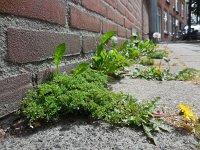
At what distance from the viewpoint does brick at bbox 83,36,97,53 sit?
6.79 feet

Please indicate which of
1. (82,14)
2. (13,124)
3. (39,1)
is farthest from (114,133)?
(82,14)

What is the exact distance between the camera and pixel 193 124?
3.77 feet

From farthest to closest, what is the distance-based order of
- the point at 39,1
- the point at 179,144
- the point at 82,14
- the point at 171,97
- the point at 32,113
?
1. the point at 82,14
2. the point at 171,97
3. the point at 39,1
4. the point at 32,113
5. the point at 179,144

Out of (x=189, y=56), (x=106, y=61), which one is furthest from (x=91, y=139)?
(x=189, y=56)

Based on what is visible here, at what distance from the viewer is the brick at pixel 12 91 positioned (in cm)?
110

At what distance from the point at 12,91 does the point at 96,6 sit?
1.36 metres

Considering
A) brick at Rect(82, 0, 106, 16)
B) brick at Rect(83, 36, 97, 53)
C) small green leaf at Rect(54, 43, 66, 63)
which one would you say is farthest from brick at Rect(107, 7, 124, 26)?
small green leaf at Rect(54, 43, 66, 63)

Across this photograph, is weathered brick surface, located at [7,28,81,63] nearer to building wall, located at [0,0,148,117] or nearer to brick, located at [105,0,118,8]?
building wall, located at [0,0,148,117]

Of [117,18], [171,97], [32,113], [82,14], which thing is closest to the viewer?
[32,113]

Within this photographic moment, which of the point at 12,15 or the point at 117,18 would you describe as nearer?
the point at 12,15

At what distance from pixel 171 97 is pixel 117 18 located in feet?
6.73

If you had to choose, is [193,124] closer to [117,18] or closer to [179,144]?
[179,144]

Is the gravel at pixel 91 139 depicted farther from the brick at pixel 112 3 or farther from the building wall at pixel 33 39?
the brick at pixel 112 3

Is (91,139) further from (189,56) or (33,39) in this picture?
(189,56)
